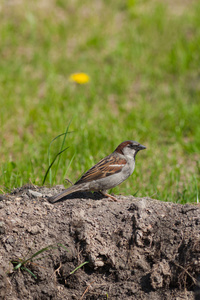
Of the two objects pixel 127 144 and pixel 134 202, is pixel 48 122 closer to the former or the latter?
pixel 127 144

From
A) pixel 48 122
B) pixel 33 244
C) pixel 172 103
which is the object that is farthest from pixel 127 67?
pixel 33 244

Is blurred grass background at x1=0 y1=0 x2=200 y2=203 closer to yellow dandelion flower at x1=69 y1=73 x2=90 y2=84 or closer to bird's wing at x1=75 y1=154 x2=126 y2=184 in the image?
yellow dandelion flower at x1=69 y1=73 x2=90 y2=84

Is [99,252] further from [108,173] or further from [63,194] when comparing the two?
[108,173]

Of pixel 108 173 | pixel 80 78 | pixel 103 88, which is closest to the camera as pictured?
pixel 108 173

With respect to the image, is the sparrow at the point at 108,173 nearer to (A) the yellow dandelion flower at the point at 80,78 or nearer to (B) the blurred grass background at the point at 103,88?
(B) the blurred grass background at the point at 103,88

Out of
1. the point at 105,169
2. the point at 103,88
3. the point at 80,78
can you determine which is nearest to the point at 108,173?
the point at 105,169

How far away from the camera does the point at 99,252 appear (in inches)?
129

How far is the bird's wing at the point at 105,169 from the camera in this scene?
390cm

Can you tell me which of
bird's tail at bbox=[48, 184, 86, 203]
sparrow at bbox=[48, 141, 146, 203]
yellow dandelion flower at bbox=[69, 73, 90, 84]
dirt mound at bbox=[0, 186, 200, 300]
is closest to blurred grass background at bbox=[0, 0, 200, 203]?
yellow dandelion flower at bbox=[69, 73, 90, 84]

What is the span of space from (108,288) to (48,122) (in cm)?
403

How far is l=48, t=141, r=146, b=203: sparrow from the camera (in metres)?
3.84

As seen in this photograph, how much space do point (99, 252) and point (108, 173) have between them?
0.92m

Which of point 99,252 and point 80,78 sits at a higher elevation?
point 80,78

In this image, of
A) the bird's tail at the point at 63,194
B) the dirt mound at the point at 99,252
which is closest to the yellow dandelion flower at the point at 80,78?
the bird's tail at the point at 63,194
